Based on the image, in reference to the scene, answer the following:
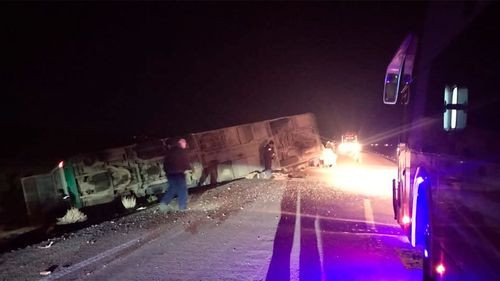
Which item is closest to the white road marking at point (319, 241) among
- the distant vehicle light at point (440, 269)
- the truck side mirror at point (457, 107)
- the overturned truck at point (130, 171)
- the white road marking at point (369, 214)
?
the white road marking at point (369, 214)

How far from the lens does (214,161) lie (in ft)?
40.8

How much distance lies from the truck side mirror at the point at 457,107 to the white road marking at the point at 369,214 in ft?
15.7

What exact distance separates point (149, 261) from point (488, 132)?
4.53 meters

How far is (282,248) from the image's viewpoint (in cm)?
586

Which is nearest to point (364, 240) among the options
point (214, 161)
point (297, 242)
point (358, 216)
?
point (297, 242)

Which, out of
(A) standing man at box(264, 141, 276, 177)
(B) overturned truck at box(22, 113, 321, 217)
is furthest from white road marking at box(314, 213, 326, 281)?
(A) standing man at box(264, 141, 276, 177)

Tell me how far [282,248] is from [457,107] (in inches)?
150

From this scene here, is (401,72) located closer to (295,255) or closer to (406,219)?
(406,219)

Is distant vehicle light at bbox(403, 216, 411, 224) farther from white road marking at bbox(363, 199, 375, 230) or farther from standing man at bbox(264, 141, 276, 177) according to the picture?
standing man at bbox(264, 141, 276, 177)

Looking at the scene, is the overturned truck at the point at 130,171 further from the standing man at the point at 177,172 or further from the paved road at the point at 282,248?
the paved road at the point at 282,248

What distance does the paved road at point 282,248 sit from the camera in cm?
491

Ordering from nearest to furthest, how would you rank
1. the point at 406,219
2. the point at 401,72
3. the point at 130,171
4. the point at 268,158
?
the point at 406,219 < the point at 401,72 < the point at 130,171 < the point at 268,158

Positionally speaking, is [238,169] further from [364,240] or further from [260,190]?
[364,240]

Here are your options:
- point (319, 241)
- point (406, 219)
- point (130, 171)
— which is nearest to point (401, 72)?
point (406, 219)
